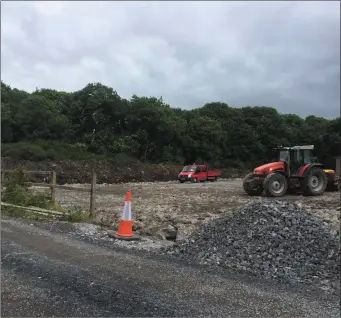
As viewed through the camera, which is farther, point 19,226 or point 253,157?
point 253,157

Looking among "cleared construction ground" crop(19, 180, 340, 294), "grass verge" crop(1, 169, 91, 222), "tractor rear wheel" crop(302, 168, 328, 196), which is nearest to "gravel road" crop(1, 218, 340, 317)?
"cleared construction ground" crop(19, 180, 340, 294)

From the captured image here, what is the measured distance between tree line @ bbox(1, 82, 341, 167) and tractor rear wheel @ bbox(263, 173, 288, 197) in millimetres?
15722

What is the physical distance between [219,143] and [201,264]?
106ft

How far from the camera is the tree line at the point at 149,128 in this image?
38062mm

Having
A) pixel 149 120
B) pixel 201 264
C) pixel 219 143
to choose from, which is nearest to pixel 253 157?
pixel 219 143

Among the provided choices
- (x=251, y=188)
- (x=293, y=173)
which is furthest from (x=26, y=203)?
(x=293, y=173)

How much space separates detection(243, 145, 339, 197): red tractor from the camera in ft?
57.9

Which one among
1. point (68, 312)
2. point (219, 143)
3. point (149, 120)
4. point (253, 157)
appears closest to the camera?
point (68, 312)

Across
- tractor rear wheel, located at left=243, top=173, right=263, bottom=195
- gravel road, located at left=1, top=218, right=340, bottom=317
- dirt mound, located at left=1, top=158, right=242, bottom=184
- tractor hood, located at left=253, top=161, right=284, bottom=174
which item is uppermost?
dirt mound, located at left=1, top=158, right=242, bottom=184

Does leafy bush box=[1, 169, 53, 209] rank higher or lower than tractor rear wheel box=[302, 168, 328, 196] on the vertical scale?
lower

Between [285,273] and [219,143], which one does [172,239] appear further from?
[219,143]

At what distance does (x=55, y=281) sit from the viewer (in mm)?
5234

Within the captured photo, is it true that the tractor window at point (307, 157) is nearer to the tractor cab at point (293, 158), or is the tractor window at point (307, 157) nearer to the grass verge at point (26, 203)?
the tractor cab at point (293, 158)

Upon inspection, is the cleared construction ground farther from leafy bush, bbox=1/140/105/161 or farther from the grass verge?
leafy bush, bbox=1/140/105/161
